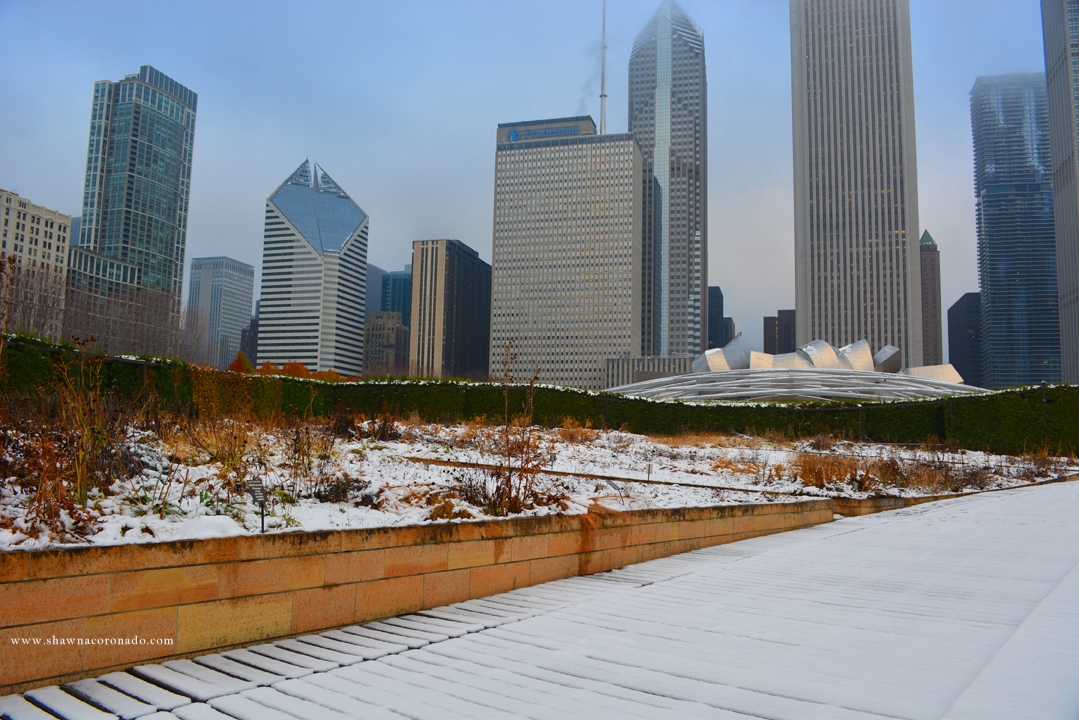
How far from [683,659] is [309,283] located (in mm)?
166466

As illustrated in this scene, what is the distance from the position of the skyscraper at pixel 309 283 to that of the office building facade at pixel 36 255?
227ft

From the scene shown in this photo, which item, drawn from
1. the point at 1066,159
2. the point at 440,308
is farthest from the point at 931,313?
the point at 440,308

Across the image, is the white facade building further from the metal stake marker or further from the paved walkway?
the paved walkway

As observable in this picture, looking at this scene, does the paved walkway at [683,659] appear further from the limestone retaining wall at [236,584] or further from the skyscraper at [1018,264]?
the skyscraper at [1018,264]

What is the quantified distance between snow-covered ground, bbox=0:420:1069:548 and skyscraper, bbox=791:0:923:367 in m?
111

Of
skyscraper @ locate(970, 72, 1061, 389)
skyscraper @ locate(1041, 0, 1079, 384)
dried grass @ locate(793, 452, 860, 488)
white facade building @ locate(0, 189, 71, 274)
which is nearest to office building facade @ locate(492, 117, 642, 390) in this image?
skyscraper @ locate(1041, 0, 1079, 384)

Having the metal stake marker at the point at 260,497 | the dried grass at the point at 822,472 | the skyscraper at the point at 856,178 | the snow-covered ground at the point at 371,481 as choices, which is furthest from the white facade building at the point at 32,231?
the skyscraper at the point at 856,178

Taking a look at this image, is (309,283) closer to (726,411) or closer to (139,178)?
(139,178)

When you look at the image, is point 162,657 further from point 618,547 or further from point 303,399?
point 303,399

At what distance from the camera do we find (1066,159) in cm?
12306

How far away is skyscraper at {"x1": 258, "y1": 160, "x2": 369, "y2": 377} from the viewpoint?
158m

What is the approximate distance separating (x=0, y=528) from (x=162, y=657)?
914 mm

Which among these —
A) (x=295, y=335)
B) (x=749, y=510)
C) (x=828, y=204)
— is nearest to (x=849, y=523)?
(x=749, y=510)

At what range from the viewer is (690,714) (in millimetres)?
2426
